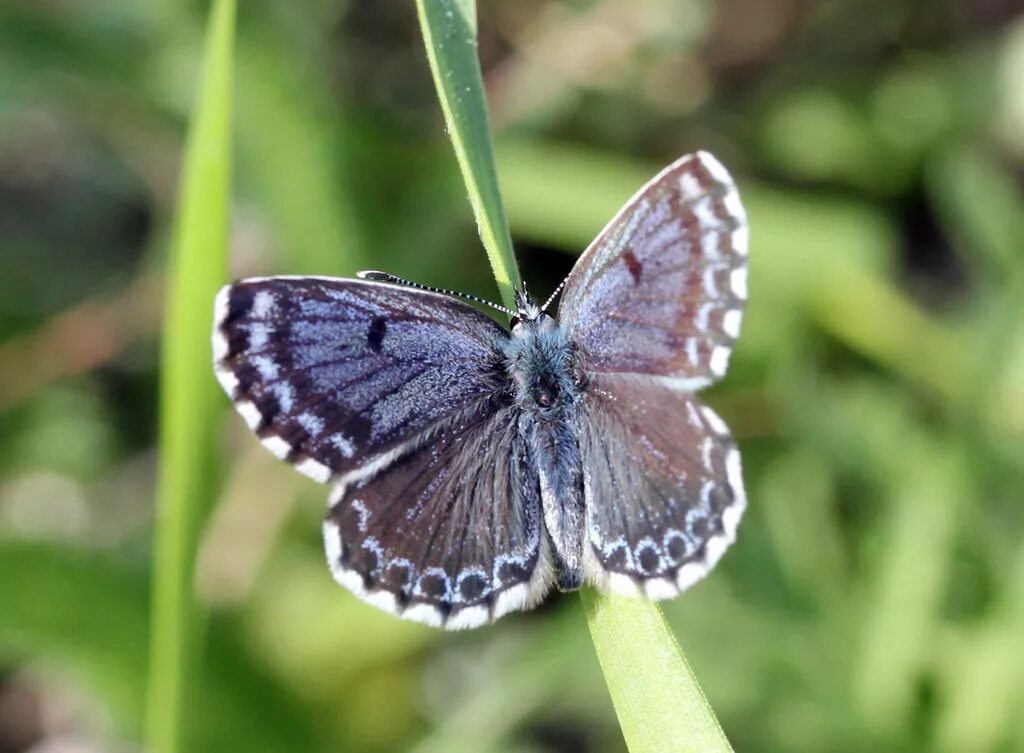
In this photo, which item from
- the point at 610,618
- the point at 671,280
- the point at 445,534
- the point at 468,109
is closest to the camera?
the point at 610,618

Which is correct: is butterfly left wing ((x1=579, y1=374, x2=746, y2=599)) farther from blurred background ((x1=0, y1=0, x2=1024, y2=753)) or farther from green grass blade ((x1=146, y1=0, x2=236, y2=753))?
blurred background ((x1=0, y1=0, x2=1024, y2=753))

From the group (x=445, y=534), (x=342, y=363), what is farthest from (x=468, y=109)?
(x=445, y=534)

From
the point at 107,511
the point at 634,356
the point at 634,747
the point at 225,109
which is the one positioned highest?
the point at 225,109

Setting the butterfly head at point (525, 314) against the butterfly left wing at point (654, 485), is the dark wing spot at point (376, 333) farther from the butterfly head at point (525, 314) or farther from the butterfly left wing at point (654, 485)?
the butterfly left wing at point (654, 485)

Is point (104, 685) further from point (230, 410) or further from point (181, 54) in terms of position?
point (181, 54)

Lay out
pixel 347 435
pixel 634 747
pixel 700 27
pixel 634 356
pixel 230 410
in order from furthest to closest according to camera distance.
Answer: pixel 700 27 < pixel 230 410 < pixel 634 356 < pixel 347 435 < pixel 634 747

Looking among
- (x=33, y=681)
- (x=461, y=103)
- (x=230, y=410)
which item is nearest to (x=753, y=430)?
(x=230, y=410)

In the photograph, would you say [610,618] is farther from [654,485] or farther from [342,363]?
[342,363]

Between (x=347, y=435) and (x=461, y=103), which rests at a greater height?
(x=461, y=103)
